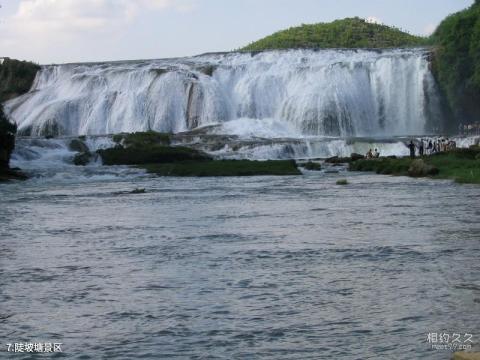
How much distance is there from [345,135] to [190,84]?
1337 centimetres

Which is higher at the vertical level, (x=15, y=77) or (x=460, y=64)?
(x=15, y=77)

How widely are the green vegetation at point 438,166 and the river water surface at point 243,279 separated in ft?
28.8

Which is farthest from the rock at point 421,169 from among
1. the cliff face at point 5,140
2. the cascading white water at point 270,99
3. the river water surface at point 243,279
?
the cascading white water at point 270,99

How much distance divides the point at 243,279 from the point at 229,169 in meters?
28.1

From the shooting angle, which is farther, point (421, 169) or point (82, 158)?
point (82, 158)

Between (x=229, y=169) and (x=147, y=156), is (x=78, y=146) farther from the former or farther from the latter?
(x=229, y=169)

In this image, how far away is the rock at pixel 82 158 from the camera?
4666 cm

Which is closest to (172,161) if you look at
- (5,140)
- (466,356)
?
(5,140)

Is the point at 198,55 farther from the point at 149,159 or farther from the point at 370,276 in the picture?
the point at 370,276

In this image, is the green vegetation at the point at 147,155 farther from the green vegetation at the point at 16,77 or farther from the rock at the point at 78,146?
the green vegetation at the point at 16,77

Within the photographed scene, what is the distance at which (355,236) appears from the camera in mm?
15859

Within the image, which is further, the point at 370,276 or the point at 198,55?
the point at 198,55

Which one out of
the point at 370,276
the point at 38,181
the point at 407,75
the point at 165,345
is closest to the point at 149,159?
the point at 38,181

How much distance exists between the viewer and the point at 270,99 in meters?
70.6
